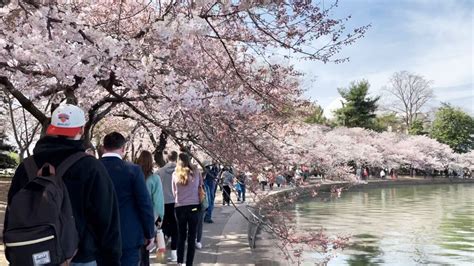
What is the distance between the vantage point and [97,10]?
6.37 meters

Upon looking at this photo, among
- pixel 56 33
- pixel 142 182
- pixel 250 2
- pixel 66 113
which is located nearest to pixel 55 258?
pixel 66 113

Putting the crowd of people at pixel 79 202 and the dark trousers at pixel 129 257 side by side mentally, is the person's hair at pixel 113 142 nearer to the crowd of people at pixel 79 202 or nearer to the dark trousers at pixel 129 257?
the crowd of people at pixel 79 202

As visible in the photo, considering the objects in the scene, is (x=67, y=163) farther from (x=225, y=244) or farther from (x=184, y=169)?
(x=225, y=244)

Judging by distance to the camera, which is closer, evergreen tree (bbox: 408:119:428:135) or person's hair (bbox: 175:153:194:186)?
person's hair (bbox: 175:153:194:186)

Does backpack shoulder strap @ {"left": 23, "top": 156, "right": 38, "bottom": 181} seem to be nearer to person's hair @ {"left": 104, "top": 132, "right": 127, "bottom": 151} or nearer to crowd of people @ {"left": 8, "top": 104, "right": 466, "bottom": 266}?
crowd of people @ {"left": 8, "top": 104, "right": 466, "bottom": 266}

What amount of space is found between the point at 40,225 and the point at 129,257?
1493mm

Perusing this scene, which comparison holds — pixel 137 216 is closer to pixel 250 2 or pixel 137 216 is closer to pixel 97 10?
pixel 250 2

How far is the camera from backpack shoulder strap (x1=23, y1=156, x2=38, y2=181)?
95.4 inches

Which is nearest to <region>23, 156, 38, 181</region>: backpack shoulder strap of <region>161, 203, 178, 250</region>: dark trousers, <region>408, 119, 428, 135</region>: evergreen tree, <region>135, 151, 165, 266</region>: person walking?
<region>135, 151, 165, 266</region>: person walking

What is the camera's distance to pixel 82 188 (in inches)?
97.7

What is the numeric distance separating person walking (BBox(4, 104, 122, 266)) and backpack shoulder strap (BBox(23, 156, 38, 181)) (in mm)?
13

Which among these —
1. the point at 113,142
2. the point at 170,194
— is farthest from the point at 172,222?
the point at 113,142

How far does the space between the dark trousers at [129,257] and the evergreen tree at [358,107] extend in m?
48.1

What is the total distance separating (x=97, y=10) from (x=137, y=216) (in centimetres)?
370
